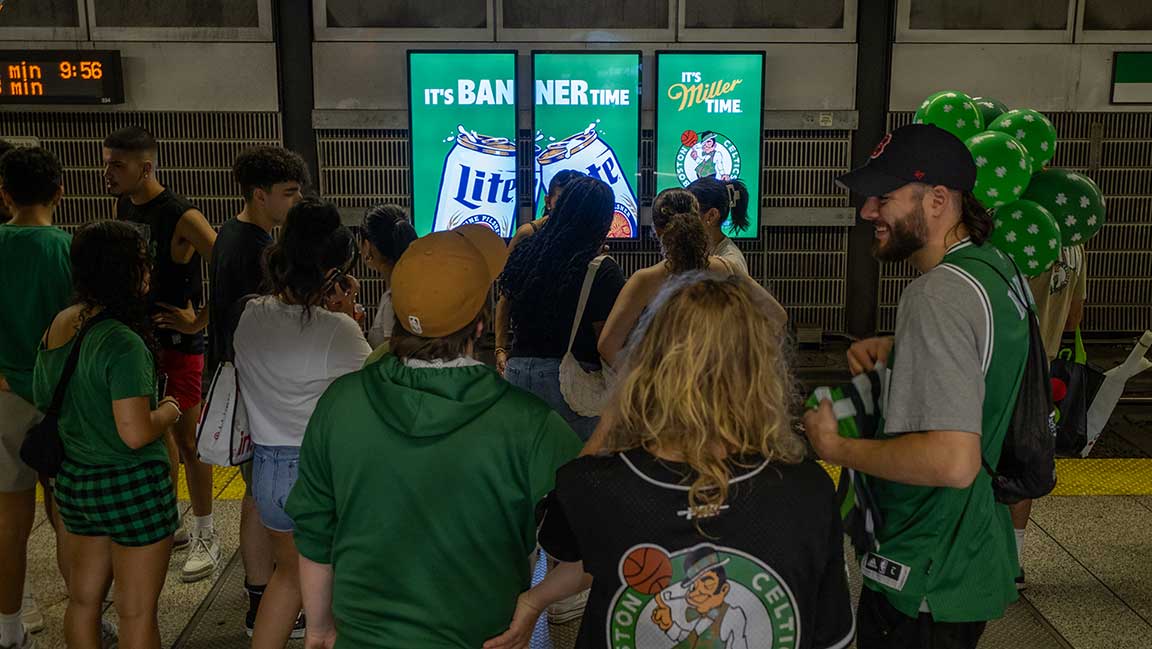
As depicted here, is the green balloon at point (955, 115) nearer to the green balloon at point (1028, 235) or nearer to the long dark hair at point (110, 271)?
the green balloon at point (1028, 235)

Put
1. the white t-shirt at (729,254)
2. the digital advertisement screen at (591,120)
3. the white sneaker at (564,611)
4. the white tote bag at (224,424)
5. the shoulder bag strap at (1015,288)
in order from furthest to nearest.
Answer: the digital advertisement screen at (591,120) < the white t-shirt at (729,254) < the white sneaker at (564,611) < the white tote bag at (224,424) < the shoulder bag strap at (1015,288)

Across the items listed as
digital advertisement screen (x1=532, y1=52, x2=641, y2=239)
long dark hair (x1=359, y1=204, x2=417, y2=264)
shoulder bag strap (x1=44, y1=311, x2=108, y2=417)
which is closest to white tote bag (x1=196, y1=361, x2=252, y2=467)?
shoulder bag strap (x1=44, y1=311, x2=108, y2=417)

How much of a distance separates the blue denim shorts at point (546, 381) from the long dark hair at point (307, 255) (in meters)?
0.84

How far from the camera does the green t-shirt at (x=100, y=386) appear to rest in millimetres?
2697

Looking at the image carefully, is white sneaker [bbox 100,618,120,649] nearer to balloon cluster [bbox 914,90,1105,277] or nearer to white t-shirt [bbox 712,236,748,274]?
white t-shirt [bbox 712,236,748,274]

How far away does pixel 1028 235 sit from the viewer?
3.31 m

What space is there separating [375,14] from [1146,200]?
642 centimetres

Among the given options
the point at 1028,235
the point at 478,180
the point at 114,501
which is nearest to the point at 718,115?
the point at 478,180

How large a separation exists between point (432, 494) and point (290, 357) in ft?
3.87

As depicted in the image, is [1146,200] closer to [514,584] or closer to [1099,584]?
[1099,584]

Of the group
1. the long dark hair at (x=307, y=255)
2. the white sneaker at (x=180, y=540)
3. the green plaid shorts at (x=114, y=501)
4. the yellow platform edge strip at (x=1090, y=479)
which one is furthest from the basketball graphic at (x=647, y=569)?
the yellow platform edge strip at (x=1090, y=479)

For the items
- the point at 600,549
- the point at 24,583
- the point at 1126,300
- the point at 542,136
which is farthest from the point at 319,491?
the point at 1126,300

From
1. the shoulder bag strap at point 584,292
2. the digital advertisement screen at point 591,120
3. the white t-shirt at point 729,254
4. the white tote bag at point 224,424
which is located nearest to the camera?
the white tote bag at point 224,424

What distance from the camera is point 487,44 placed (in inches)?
306
